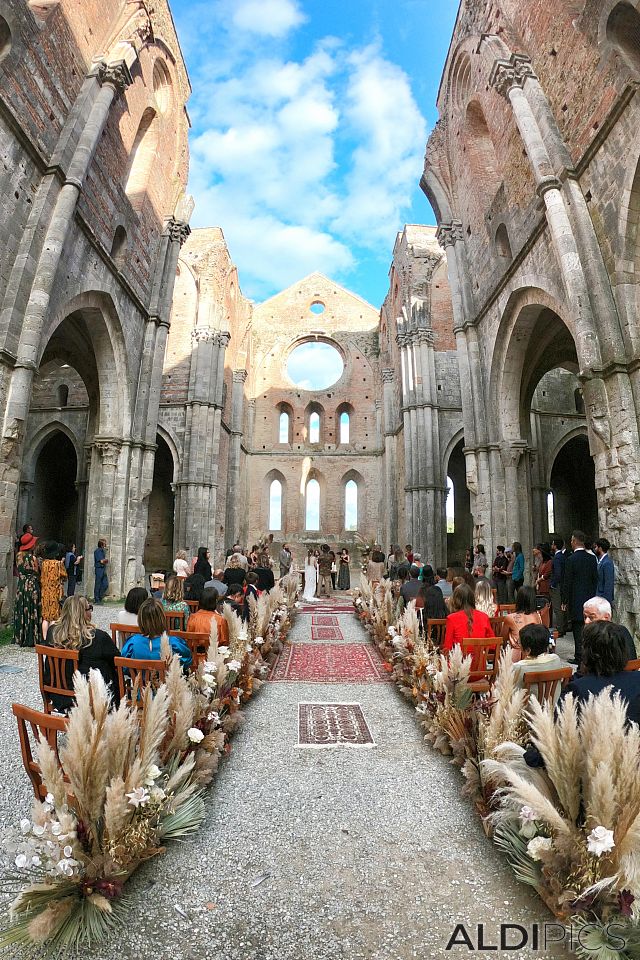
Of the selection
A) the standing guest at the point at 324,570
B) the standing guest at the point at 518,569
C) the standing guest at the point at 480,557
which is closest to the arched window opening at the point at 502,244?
the standing guest at the point at 480,557

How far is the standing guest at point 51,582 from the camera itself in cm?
748

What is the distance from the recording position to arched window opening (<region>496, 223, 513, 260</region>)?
12148 mm

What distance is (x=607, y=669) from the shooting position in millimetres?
2295

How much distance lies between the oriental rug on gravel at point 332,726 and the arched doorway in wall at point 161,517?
21.0 meters

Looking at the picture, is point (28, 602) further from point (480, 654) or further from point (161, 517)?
point (161, 517)

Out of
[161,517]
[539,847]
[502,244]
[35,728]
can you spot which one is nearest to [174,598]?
[35,728]

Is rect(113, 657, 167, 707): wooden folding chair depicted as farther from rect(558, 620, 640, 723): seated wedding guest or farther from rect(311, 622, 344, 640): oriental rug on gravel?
rect(311, 622, 344, 640): oriental rug on gravel

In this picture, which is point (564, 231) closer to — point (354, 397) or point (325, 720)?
point (325, 720)

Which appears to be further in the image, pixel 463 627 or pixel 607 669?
pixel 463 627

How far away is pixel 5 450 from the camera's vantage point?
805 cm

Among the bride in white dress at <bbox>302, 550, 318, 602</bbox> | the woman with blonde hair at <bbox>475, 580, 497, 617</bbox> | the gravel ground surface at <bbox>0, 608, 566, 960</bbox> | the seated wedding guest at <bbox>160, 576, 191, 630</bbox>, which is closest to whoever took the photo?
the gravel ground surface at <bbox>0, 608, 566, 960</bbox>

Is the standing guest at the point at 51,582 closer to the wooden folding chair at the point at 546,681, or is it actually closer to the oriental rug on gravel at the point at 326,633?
the oriental rug on gravel at the point at 326,633

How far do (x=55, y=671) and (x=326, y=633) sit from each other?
680cm

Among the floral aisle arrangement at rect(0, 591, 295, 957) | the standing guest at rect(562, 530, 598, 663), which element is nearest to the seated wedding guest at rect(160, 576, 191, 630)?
the floral aisle arrangement at rect(0, 591, 295, 957)
